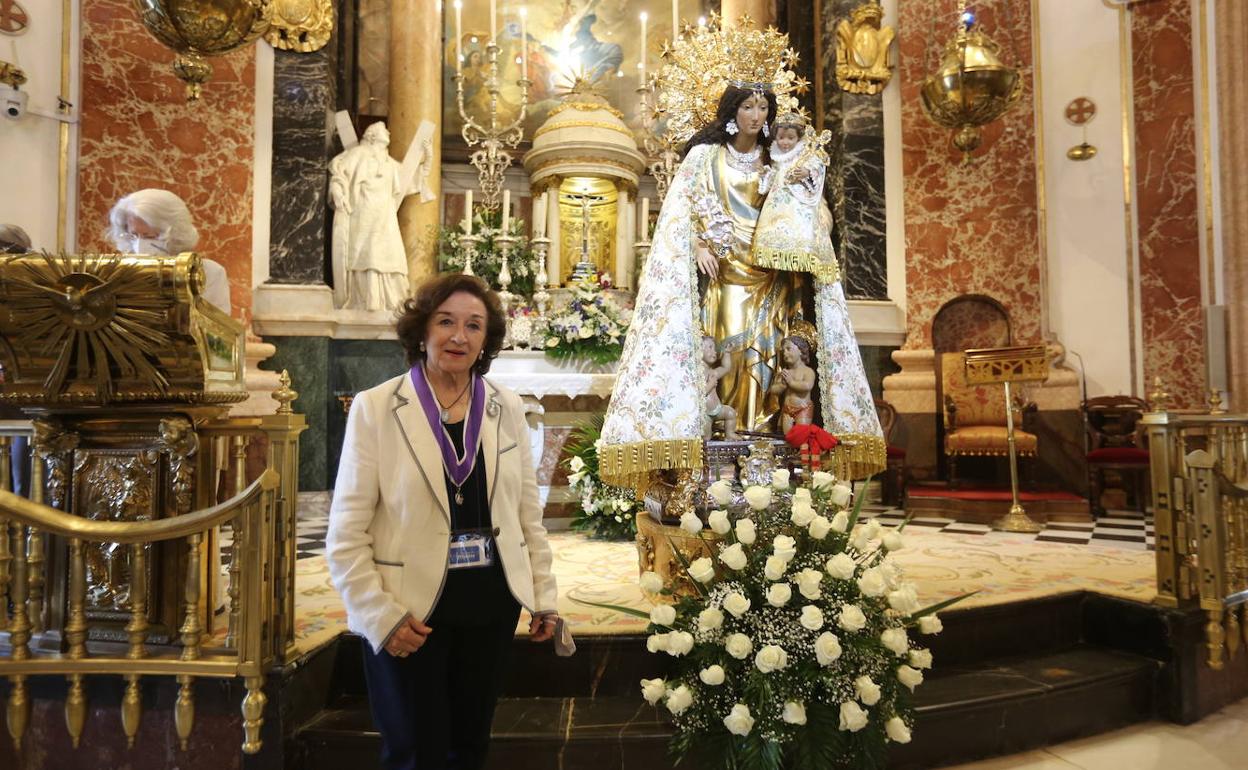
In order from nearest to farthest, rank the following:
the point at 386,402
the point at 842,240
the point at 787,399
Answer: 1. the point at 386,402
2. the point at 787,399
3. the point at 842,240

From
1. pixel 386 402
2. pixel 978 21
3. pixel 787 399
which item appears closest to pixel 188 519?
pixel 386 402

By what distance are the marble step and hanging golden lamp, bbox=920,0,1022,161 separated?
16.3ft

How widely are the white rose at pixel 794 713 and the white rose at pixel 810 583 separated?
28 centimetres

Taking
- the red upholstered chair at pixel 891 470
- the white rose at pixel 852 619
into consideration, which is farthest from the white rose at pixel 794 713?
the red upholstered chair at pixel 891 470

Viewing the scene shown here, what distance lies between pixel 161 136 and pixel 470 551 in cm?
686

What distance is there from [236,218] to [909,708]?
704cm

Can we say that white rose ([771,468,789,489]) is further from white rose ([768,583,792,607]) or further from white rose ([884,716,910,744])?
white rose ([884,716,910,744])

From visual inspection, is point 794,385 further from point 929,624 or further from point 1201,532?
point 1201,532

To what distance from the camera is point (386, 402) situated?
191 cm

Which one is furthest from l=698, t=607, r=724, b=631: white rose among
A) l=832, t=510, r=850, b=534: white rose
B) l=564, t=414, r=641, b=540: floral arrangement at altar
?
l=564, t=414, r=641, b=540: floral arrangement at altar

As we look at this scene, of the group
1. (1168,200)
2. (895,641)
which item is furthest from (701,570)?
(1168,200)

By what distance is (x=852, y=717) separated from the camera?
1.87 metres

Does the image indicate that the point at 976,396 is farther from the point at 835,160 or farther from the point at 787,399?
the point at 787,399

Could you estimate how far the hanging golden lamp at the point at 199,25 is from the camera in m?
4.84
